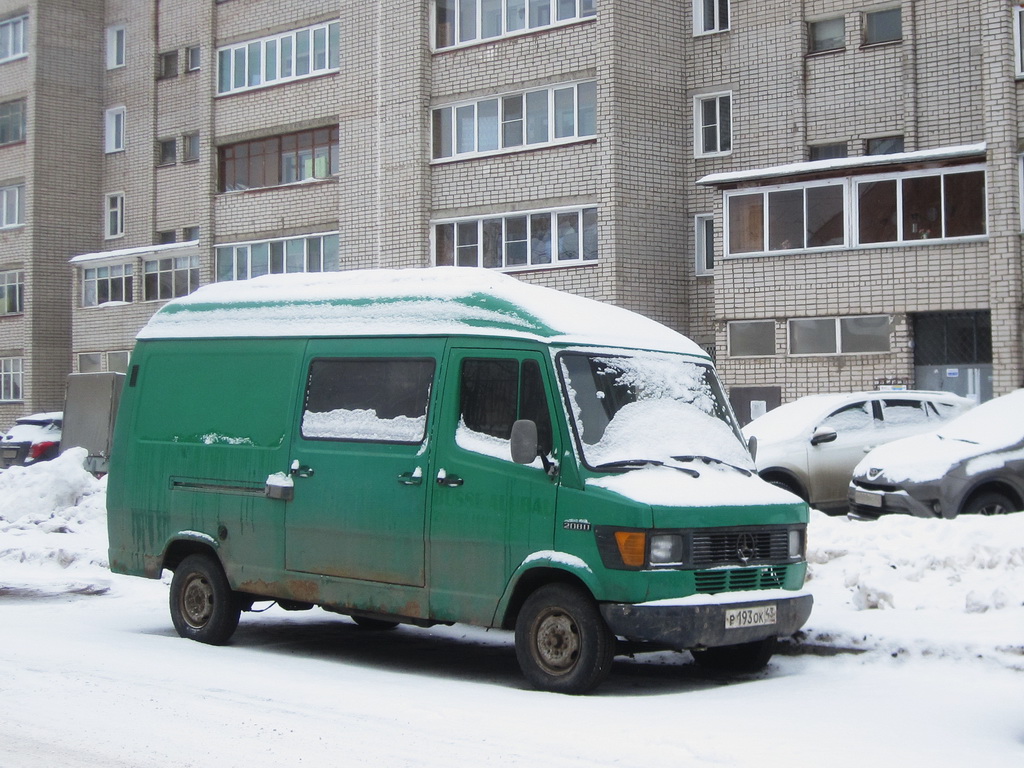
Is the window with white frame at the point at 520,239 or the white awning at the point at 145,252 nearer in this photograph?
the window with white frame at the point at 520,239

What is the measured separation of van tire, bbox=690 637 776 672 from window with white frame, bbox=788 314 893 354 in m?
17.4

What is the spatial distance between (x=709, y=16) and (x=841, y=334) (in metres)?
8.82

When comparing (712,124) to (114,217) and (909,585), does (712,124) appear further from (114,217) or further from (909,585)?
(114,217)

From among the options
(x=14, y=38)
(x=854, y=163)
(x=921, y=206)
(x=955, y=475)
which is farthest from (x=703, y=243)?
(x=14, y=38)

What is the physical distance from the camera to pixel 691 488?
8.35 m

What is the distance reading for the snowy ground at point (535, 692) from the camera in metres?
6.54

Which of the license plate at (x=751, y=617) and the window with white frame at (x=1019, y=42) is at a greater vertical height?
the window with white frame at (x=1019, y=42)

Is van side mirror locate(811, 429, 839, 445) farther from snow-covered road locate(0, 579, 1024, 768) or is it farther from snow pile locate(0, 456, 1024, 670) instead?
snow-covered road locate(0, 579, 1024, 768)

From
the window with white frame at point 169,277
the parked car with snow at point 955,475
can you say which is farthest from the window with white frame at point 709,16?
the parked car with snow at point 955,475

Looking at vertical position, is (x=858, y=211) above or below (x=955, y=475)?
above

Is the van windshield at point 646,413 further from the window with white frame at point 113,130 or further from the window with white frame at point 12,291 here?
the window with white frame at point 12,291

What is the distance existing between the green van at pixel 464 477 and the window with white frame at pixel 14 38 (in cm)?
3810

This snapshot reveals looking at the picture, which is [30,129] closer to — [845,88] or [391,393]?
[845,88]

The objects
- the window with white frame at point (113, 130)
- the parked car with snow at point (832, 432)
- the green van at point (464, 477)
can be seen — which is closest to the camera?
the green van at point (464, 477)
